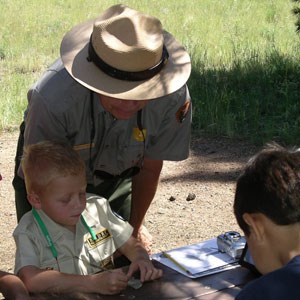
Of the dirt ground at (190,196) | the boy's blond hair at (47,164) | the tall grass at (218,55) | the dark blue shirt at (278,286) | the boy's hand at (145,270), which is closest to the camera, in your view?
the dark blue shirt at (278,286)

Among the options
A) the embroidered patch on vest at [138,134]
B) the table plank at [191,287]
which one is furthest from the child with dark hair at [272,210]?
the embroidered patch on vest at [138,134]

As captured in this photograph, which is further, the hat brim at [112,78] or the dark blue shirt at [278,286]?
the hat brim at [112,78]

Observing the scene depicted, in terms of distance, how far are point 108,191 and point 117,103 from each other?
77cm

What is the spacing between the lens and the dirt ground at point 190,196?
5.08 metres

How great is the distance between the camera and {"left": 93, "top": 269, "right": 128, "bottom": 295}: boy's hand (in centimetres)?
267

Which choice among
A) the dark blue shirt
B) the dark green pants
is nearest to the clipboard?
the dark green pants

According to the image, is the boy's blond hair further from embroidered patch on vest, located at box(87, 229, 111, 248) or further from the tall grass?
the tall grass

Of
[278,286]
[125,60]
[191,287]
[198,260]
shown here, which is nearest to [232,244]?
[198,260]

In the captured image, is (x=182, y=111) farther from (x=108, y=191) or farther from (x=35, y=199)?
(x=35, y=199)

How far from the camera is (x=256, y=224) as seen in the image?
2.03 m

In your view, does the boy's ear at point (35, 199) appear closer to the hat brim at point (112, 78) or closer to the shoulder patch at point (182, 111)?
the hat brim at point (112, 78)

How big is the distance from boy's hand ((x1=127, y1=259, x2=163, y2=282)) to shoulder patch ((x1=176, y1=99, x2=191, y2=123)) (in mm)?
847

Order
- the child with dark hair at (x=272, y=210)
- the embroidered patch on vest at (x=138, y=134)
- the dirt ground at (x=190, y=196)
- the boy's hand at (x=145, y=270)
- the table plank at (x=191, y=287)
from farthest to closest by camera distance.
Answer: the dirt ground at (x=190, y=196)
the embroidered patch on vest at (x=138, y=134)
the boy's hand at (x=145, y=270)
the table plank at (x=191, y=287)
the child with dark hair at (x=272, y=210)

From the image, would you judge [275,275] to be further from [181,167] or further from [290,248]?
[181,167]
